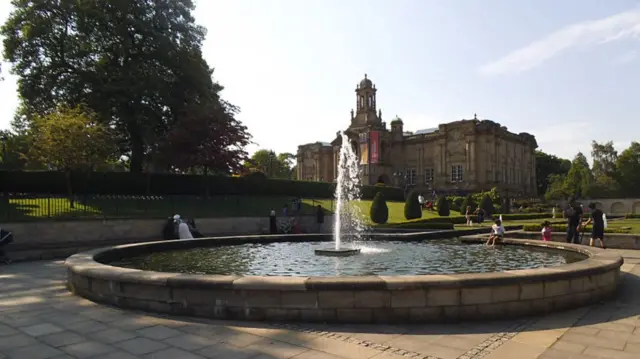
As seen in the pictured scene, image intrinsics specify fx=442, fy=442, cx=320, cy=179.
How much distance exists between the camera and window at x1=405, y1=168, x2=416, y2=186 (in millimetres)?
85062

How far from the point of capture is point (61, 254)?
16453 mm

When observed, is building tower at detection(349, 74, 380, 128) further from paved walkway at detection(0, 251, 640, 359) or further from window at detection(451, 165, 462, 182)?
paved walkway at detection(0, 251, 640, 359)

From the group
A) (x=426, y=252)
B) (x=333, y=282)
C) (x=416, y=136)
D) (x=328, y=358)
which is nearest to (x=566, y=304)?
(x=333, y=282)

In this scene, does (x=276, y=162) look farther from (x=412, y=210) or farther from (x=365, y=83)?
(x=412, y=210)

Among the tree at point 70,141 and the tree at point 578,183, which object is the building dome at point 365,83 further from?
the tree at point 70,141

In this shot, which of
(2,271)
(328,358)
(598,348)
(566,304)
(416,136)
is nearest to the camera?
(328,358)

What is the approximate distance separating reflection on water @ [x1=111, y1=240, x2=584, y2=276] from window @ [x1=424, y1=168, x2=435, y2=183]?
69.1 m

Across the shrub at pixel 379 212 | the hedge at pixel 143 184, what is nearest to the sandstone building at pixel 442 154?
the hedge at pixel 143 184

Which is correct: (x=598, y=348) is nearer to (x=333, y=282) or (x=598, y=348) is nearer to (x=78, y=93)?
(x=333, y=282)

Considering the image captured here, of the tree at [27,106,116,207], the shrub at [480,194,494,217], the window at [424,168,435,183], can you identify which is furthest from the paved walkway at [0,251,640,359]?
the window at [424,168,435,183]

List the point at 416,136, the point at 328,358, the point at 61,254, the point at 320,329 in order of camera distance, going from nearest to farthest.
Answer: the point at 328,358, the point at 320,329, the point at 61,254, the point at 416,136

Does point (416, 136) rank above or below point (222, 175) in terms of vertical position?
above

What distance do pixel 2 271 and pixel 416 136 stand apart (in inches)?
3089

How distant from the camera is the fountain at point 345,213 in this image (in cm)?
1351
